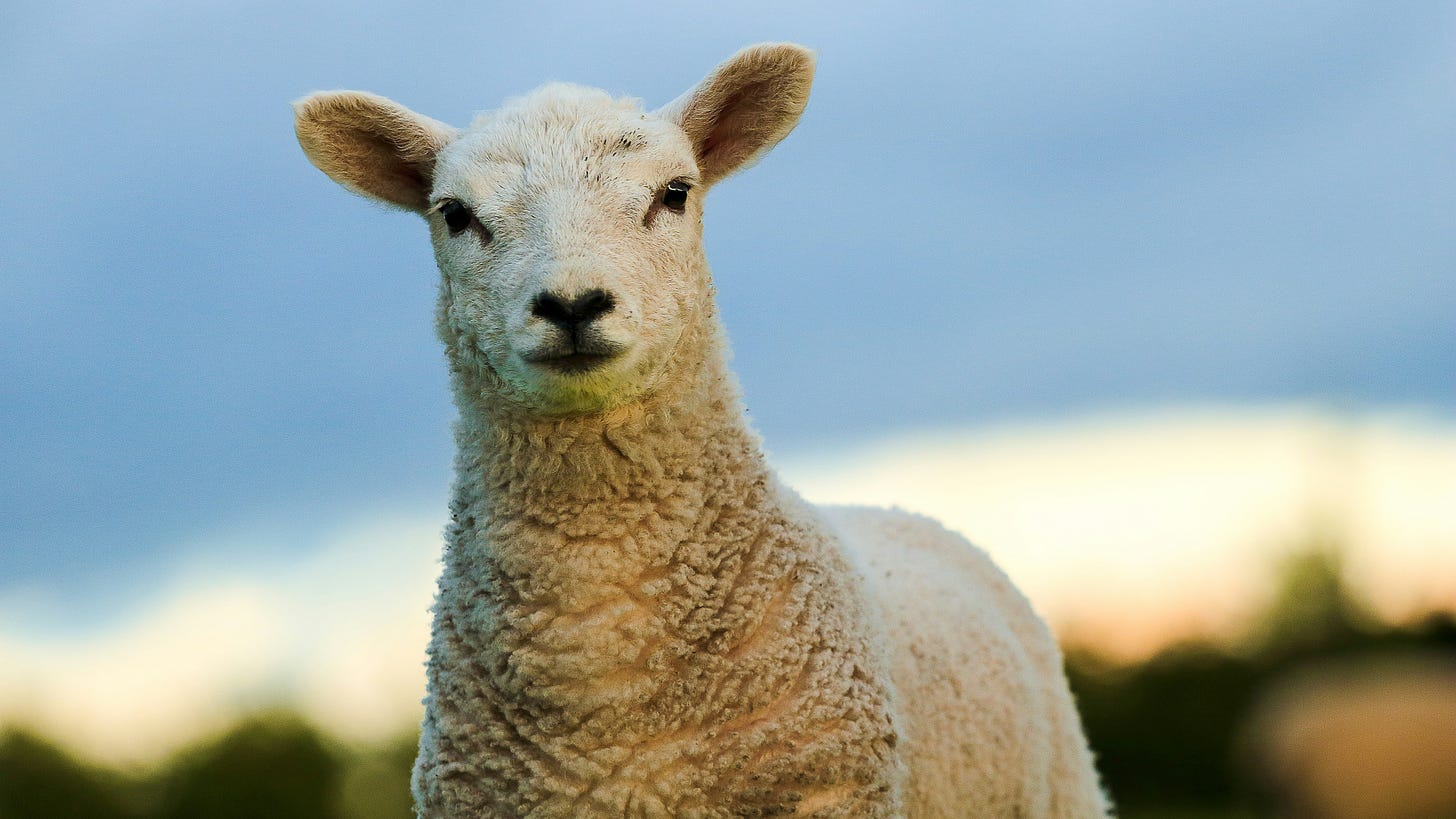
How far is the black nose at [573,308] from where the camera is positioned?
12.1 ft

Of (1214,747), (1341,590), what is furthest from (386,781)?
(1341,590)

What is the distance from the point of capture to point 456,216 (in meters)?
4.30

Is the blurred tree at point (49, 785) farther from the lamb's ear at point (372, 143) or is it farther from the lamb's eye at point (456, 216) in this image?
the lamb's eye at point (456, 216)

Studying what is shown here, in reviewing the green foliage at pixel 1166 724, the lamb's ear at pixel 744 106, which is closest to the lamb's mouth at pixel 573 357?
the lamb's ear at pixel 744 106

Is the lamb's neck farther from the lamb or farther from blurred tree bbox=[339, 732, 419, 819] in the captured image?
blurred tree bbox=[339, 732, 419, 819]

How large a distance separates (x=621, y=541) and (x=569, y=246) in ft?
3.00

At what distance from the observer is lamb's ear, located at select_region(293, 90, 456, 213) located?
458 cm

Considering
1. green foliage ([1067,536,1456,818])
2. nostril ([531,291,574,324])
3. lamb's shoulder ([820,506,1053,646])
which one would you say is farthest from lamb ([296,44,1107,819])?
green foliage ([1067,536,1456,818])

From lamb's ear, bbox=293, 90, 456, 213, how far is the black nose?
1.22m

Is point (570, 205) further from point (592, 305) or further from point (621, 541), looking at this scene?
point (621, 541)

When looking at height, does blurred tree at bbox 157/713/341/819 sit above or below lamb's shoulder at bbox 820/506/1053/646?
below

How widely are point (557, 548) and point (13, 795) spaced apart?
46.2 ft

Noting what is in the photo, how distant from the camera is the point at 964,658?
16.2 feet

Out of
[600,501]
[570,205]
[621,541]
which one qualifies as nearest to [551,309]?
[570,205]
